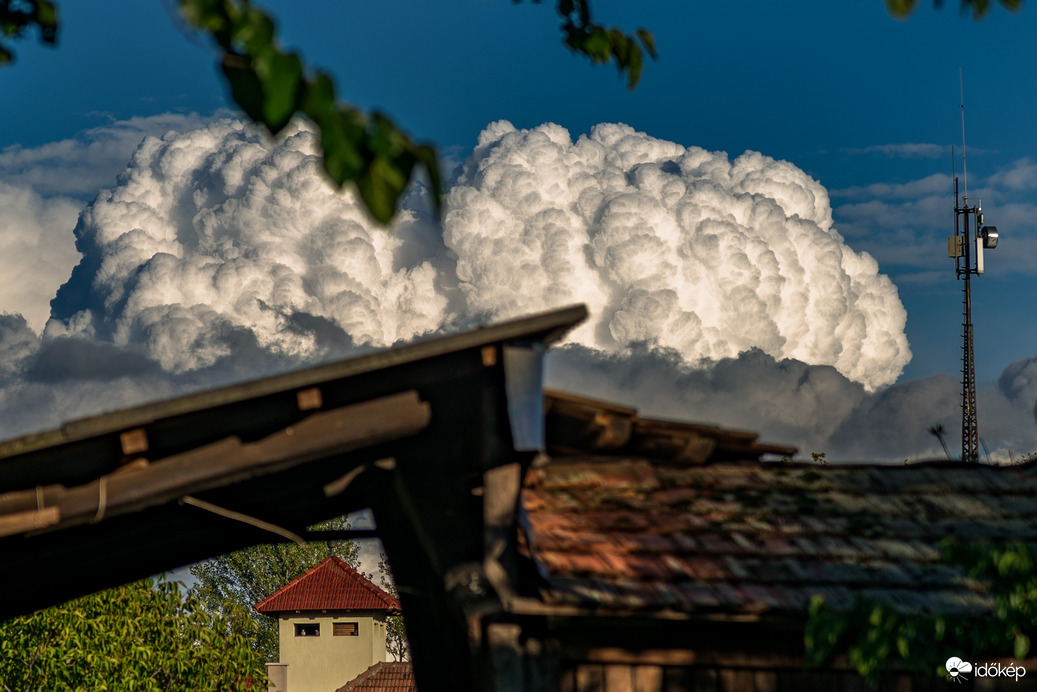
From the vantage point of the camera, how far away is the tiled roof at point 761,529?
5.01m

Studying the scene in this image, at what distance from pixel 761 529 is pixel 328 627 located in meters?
33.1

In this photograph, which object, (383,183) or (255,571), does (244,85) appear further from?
(255,571)

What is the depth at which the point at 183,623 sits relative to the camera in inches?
630

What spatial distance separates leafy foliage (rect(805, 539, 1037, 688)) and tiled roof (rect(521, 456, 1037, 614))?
0.59 ft

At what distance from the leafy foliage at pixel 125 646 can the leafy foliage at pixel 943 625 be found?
11.5m

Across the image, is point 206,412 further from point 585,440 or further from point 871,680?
point 871,680

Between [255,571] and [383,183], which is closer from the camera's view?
[383,183]

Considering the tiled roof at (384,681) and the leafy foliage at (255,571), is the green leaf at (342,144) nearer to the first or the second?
the tiled roof at (384,681)

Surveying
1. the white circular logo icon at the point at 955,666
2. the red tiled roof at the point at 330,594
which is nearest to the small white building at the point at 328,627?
the red tiled roof at the point at 330,594

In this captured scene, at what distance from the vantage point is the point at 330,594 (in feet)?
119

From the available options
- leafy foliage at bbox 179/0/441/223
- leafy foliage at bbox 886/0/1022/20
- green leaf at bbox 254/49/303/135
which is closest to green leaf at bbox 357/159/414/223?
leafy foliage at bbox 179/0/441/223

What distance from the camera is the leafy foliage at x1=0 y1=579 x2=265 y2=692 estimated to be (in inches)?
531

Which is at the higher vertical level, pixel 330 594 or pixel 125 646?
pixel 125 646

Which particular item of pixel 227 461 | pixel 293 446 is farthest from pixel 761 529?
pixel 227 461
